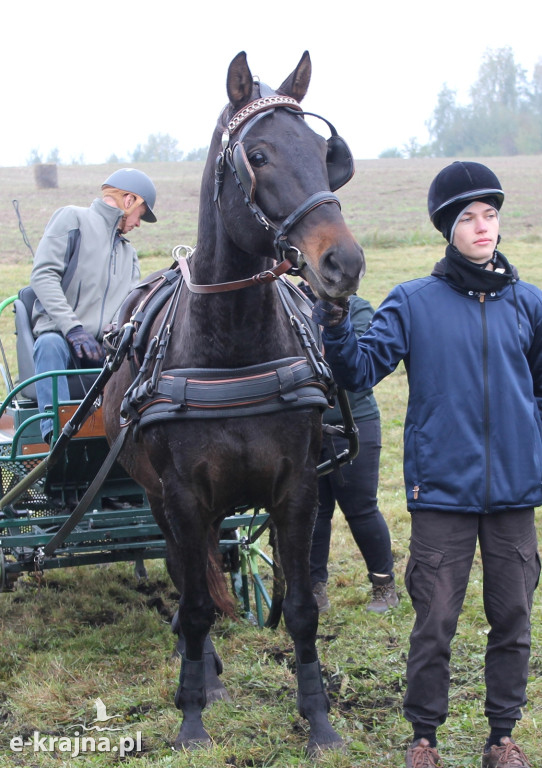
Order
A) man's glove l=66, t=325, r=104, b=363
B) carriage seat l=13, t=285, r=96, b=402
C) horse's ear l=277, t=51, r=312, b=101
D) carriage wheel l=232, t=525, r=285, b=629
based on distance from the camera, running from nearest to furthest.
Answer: horse's ear l=277, t=51, r=312, b=101, carriage wheel l=232, t=525, r=285, b=629, man's glove l=66, t=325, r=104, b=363, carriage seat l=13, t=285, r=96, b=402

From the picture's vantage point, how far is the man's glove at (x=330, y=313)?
2751 millimetres

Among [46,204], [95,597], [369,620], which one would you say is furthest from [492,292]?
[46,204]

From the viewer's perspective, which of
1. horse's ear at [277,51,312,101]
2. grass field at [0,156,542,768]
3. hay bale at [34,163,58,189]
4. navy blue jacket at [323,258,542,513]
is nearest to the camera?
navy blue jacket at [323,258,542,513]

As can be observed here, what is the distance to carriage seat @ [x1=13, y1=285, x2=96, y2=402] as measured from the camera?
183 inches

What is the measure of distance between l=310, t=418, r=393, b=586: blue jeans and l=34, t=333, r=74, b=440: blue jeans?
59.2 inches

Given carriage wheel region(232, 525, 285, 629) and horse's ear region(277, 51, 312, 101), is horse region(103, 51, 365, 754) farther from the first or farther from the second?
carriage wheel region(232, 525, 285, 629)

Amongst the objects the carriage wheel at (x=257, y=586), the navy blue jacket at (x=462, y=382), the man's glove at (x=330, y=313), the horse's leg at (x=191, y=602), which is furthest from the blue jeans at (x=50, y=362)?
the man's glove at (x=330, y=313)

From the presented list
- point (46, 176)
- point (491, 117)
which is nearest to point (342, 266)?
point (46, 176)

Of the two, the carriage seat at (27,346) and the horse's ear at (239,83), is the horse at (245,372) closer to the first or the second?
the horse's ear at (239,83)

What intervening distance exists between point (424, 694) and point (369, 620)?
172 centimetres

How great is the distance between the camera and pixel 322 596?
4.90 m

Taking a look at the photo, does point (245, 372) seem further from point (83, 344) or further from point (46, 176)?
point (46, 176)

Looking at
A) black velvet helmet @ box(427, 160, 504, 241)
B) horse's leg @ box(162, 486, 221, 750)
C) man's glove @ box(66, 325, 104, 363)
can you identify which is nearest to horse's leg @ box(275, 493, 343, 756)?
horse's leg @ box(162, 486, 221, 750)

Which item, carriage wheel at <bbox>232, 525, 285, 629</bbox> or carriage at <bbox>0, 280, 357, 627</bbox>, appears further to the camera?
carriage wheel at <bbox>232, 525, 285, 629</bbox>
